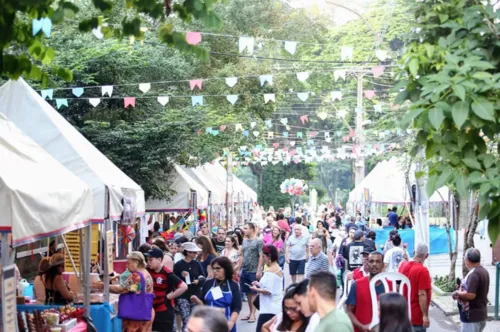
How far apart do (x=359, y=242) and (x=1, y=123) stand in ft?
31.4

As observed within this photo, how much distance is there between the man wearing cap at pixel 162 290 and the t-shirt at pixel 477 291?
4.01 m

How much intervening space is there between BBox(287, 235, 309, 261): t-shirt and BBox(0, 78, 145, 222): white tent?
7010mm

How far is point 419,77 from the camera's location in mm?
6043

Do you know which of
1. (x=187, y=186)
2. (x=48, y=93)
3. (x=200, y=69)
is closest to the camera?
(x=48, y=93)

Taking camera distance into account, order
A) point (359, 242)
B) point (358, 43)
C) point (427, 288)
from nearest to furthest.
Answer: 1. point (427, 288)
2. point (359, 242)
3. point (358, 43)

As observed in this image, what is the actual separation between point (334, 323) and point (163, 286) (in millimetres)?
6517

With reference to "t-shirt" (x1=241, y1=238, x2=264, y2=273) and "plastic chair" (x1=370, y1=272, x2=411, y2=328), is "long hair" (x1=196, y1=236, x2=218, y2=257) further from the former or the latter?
"plastic chair" (x1=370, y1=272, x2=411, y2=328)

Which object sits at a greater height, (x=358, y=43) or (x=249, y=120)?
(x=358, y=43)

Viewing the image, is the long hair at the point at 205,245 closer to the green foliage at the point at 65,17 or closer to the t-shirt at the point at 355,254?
the t-shirt at the point at 355,254

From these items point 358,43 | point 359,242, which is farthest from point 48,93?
point 358,43

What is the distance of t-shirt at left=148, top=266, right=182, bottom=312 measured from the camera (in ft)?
40.2

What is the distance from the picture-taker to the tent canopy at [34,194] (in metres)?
7.29

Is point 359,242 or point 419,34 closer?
point 419,34

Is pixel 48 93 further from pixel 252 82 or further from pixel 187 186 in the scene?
pixel 252 82
